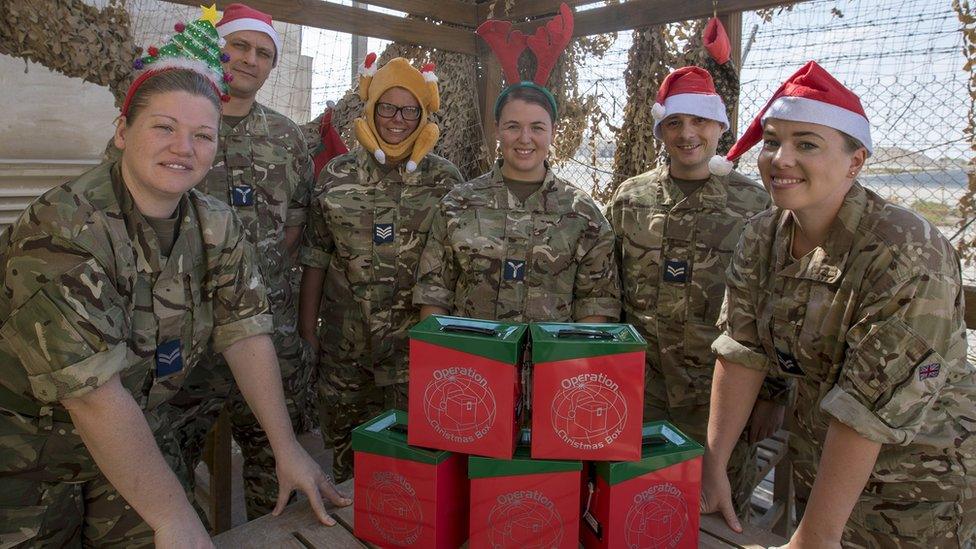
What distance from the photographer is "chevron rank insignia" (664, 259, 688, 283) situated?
259 cm

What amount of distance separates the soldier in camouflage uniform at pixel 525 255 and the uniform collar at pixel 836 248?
90 cm

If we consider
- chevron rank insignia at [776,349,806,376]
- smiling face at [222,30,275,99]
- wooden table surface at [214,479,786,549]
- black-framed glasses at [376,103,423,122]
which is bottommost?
wooden table surface at [214,479,786,549]

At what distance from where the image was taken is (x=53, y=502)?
1.57m

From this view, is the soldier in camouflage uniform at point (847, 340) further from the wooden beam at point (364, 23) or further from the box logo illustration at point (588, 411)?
the wooden beam at point (364, 23)

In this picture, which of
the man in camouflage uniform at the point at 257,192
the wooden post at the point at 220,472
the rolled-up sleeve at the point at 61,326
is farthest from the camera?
the wooden post at the point at 220,472

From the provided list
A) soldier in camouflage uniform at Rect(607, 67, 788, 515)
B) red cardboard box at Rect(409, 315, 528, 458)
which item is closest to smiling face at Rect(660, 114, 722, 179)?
soldier in camouflage uniform at Rect(607, 67, 788, 515)

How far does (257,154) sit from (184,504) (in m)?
1.73

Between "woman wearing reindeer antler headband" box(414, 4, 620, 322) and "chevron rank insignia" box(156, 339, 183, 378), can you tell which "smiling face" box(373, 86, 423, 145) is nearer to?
"woman wearing reindeer antler headband" box(414, 4, 620, 322)

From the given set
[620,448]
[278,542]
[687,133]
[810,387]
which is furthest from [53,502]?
[687,133]

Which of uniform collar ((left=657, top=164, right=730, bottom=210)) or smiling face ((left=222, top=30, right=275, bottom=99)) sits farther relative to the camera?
smiling face ((left=222, top=30, right=275, bottom=99))

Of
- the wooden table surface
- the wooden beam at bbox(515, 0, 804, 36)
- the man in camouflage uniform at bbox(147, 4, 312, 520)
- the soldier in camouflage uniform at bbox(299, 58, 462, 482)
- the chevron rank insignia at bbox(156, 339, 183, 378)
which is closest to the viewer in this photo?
the wooden table surface

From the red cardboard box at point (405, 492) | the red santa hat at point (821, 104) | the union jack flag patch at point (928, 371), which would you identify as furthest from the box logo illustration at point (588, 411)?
the red santa hat at point (821, 104)

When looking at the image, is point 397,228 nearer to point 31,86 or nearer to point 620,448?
point 620,448

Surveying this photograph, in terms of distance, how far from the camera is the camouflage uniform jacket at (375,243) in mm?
2830
